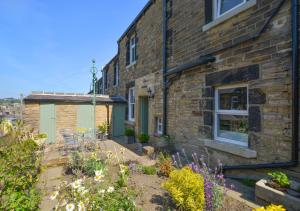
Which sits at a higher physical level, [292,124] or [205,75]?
[205,75]

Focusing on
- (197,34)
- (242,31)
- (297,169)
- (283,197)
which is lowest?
(283,197)

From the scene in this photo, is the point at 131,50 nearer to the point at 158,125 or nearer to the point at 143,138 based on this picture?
the point at 158,125

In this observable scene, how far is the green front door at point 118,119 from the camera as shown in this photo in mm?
13289

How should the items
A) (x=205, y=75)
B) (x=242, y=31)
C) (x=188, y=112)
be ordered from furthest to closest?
(x=188, y=112), (x=205, y=75), (x=242, y=31)

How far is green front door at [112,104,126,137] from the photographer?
13.3 metres

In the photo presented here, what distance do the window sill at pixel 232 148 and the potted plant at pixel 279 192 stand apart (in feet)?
3.07

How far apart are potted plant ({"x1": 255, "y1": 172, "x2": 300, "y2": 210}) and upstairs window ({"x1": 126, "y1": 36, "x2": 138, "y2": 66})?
9899 mm

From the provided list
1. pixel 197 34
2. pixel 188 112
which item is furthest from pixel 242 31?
pixel 188 112

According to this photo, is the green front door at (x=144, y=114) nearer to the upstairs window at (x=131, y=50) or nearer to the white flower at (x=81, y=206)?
the upstairs window at (x=131, y=50)

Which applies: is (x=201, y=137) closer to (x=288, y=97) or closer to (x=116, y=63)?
(x=288, y=97)

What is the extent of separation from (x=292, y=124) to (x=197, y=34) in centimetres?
381

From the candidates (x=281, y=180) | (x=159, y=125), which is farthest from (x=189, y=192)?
(x=159, y=125)

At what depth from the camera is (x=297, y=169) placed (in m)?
3.70

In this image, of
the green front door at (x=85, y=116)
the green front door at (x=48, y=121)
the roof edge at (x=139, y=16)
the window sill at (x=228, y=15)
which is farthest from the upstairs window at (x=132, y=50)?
the window sill at (x=228, y=15)
